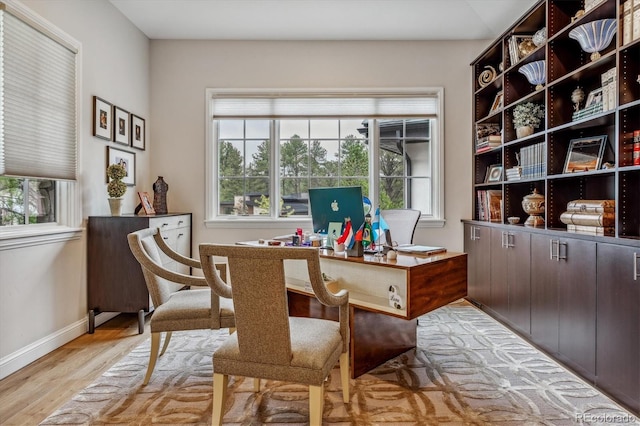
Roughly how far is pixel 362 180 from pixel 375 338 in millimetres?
2246

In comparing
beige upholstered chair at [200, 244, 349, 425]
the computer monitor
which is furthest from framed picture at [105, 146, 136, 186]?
beige upholstered chair at [200, 244, 349, 425]

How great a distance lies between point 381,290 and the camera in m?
2.03

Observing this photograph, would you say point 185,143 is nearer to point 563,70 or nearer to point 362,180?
point 362,180

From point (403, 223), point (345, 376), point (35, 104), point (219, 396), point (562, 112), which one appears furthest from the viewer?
point (403, 223)

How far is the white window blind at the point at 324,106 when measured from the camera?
4168 mm

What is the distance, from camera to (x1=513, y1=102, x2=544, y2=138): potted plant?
3.12 m

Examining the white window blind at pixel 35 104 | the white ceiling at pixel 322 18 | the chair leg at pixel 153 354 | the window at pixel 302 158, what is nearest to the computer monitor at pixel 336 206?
the chair leg at pixel 153 354

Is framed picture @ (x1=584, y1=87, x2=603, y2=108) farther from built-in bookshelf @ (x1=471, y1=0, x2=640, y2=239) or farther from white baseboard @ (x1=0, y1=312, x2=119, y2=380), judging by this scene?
white baseboard @ (x1=0, y1=312, x2=119, y2=380)

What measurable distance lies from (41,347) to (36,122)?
5.00ft

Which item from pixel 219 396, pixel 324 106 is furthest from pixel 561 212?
pixel 219 396

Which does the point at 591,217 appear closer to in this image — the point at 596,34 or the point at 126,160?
the point at 596,34

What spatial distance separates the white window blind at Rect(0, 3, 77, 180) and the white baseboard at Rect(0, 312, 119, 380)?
1.12 metres

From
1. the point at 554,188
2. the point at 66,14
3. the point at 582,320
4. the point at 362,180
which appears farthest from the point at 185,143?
the point at 582,320

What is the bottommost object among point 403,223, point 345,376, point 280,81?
point 345,376
